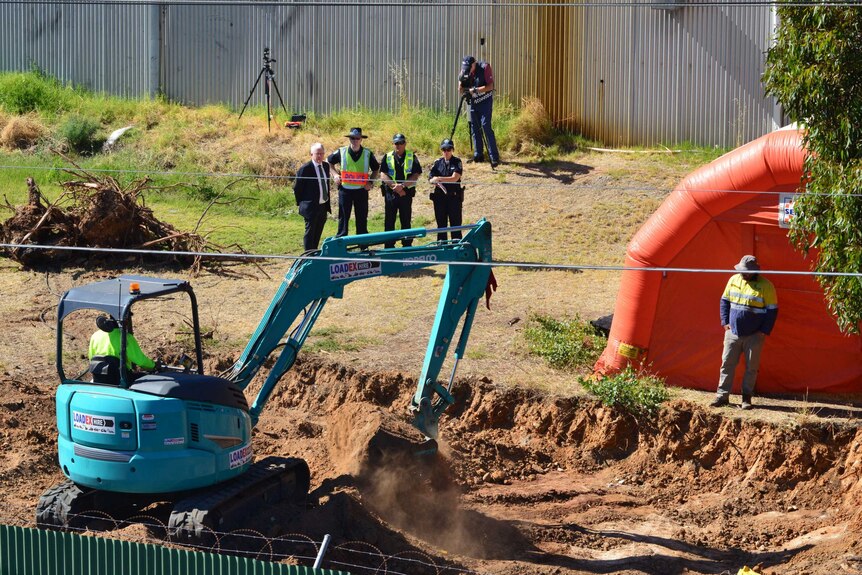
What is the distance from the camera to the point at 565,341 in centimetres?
1576

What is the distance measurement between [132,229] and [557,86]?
A: 977cm

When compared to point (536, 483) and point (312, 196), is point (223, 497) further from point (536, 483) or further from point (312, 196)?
point (312, 196)

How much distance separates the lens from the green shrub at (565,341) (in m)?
15.4

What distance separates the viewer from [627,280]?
Result: 14.6 m

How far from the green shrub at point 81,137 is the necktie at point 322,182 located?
30.3 ft

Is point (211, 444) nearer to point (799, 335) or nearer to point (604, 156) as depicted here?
point (799, 335)

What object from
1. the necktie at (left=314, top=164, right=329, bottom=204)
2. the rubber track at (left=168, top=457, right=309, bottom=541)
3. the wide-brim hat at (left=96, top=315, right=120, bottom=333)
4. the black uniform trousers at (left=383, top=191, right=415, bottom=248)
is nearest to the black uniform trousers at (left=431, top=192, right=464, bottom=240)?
the black uniform trousers at (left=383, top=191, right=415, bottom=248)

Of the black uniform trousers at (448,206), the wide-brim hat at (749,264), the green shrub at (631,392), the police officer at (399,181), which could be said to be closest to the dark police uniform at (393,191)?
the police officer at (399,181)

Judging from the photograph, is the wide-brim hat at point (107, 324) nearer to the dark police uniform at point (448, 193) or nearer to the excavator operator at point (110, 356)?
the excavator operator at point (110, 356)

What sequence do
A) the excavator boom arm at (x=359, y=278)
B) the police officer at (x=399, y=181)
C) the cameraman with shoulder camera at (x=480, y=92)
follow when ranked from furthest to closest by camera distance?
the cameraman with shoulder camera at (x=480, y=92) < the police officer at (x=399, y=181) < the excavator boom arm at (x=359, y=278)

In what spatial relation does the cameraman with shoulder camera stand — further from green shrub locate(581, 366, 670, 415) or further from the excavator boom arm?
the excavator boom arm

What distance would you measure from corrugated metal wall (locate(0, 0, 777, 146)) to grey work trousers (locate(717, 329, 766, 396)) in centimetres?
955

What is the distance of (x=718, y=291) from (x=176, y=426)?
24.3ft

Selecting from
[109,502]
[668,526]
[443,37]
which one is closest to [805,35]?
[668,526]
